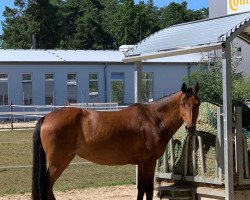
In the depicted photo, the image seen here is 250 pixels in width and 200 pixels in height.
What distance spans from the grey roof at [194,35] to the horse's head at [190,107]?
2.13ft

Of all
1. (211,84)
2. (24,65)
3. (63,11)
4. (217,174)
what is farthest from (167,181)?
(63,11)

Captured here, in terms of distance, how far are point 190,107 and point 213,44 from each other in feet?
2.98

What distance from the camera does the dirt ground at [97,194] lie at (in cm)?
998

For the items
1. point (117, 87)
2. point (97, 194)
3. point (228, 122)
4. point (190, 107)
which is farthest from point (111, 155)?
point (117, 87)

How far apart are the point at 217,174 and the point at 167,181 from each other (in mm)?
1276

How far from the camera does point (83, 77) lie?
128ft

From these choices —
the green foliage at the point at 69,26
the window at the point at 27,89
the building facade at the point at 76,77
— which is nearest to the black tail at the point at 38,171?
the building facade at the point at 76,77

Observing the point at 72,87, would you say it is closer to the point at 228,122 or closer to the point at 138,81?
the point at 138,81

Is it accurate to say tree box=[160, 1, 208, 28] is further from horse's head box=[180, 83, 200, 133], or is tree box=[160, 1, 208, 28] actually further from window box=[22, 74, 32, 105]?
horse's head box=[180, 83, 200, 133]

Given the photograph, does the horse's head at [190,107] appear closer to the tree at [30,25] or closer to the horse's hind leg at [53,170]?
the horse's hind leg at [53,170]

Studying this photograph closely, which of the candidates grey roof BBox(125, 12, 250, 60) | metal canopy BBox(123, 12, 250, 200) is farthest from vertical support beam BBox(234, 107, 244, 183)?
grey roof BBox(125, 12, 250, 60)

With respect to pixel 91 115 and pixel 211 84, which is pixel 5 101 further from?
pixel 91 115

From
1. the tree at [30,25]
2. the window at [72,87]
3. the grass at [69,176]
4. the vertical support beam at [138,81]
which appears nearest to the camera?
the vertical support beam at [138,81]

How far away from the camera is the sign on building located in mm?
9414
